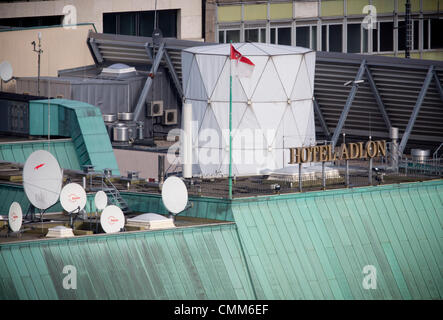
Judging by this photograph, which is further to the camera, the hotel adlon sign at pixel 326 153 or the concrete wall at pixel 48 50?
the concrete wall at pixel 48 50

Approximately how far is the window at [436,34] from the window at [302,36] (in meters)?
9.60

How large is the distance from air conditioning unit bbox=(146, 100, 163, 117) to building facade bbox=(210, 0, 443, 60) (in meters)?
16.0

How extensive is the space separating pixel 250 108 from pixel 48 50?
28.5m

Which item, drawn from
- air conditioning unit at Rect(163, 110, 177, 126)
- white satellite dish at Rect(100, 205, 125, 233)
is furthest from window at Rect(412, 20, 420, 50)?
white satellite dish at Rect(100, 205, 125, 233)

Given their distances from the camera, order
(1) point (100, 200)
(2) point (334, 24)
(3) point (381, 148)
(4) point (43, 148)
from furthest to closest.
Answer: (2) point (334, 24) → (4) point (43, 148) → (3) point (381, 148) → (1) point (100, 200)

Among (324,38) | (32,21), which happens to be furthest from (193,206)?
(32,21)

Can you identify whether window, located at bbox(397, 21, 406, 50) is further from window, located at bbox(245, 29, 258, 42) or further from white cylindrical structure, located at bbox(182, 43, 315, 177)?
white cylindrical structure, located at bbox(182, 43, 315, 177)

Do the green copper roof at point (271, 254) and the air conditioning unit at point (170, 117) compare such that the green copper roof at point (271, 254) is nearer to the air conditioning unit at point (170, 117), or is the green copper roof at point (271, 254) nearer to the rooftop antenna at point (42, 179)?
the rooftop antenna at point (42, 179)

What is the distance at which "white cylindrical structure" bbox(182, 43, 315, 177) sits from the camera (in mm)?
63906

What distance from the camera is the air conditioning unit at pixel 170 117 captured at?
87312 millimetres

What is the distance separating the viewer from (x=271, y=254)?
54.1m

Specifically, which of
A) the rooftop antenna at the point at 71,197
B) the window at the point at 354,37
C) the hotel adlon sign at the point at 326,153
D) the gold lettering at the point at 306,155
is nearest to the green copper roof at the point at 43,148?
the hotel adlon sign at the point at 326,153

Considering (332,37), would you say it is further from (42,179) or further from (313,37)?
(42,179)

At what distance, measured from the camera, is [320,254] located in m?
55.3
